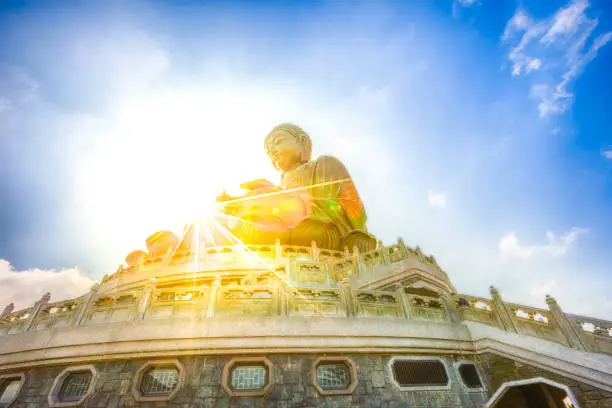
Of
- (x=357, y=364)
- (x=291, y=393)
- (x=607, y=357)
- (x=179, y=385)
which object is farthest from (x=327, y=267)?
A: (x=607, y=357)

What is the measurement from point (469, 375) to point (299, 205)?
15.2 m

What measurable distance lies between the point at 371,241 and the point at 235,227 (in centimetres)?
906

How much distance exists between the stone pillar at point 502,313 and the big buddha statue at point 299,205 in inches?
432

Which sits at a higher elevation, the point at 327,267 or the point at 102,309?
the point at 327,267

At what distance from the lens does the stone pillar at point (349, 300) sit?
8.02 m

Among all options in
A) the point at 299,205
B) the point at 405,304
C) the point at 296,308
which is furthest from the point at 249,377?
the point at 299,205

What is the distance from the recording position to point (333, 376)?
7180 mm

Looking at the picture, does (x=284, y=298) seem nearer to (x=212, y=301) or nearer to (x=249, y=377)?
(x=212, y=301)

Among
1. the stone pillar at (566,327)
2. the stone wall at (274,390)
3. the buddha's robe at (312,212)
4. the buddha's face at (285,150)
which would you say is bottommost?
the stone wall at (274,390)

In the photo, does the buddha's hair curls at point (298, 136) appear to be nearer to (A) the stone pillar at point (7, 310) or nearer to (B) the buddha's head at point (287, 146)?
(B) the buddha's head at point (287, 146)

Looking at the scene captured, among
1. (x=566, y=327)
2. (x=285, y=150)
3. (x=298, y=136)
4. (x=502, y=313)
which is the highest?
(x=298, y=136)

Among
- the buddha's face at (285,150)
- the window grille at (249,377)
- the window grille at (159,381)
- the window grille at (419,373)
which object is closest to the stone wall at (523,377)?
the window grille at (419,373)

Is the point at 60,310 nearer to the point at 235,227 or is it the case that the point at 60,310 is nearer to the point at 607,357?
the point at 235,227

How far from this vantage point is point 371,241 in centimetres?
2119
